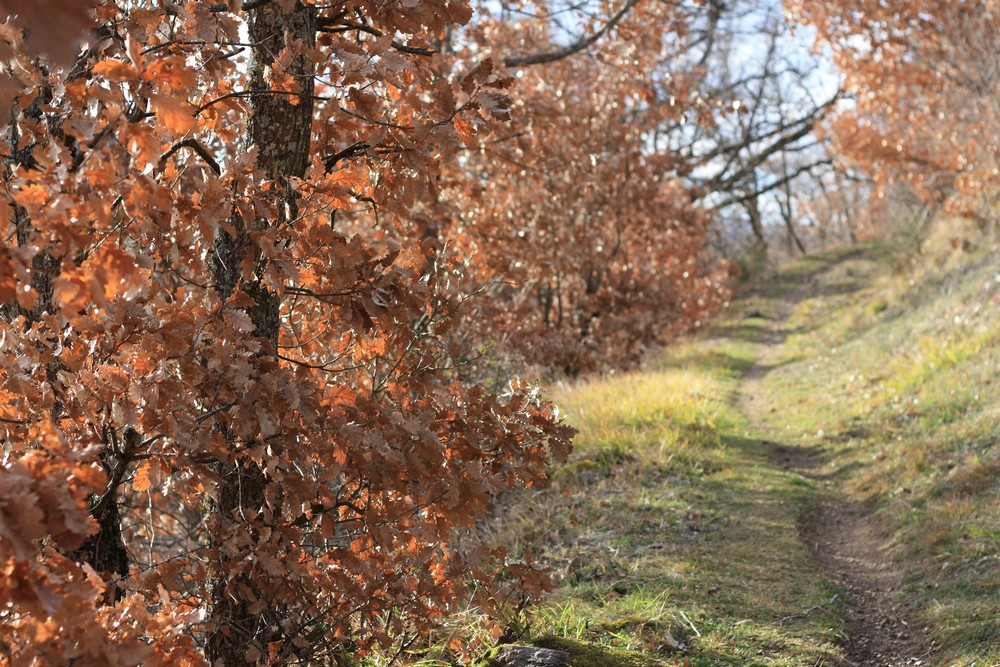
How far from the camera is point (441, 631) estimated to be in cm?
458

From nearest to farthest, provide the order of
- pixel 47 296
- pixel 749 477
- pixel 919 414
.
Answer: pixel 47 296, pixel 749 477, pixel 919 414

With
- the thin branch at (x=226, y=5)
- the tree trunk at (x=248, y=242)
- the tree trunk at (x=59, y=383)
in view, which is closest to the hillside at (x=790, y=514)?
the tree trunk at (x=248, y=242)

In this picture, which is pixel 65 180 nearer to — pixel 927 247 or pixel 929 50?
pixel 929 50

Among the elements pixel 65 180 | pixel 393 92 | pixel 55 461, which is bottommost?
pixel 55 461

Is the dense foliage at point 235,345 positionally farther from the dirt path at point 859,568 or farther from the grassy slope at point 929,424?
the grassy slope at point 929,424

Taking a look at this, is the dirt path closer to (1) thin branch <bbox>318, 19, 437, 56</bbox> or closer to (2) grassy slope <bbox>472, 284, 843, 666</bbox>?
(2) grassy slope <bbox>472, 284, 843, 666</bbox>

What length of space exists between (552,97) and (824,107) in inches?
546

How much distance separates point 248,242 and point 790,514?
5071mm

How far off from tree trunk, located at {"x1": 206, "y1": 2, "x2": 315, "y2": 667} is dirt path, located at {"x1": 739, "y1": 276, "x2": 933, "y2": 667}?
3060 millimetres

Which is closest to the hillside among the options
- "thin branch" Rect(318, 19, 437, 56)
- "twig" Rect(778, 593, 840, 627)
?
"twig" Rect(778, 593, 840, 627)

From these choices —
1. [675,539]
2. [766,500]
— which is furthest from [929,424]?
[675,539]

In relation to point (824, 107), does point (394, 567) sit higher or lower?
lower

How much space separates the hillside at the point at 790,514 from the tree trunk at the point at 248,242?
1420mm

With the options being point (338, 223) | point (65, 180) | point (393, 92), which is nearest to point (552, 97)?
point (338, 223)
